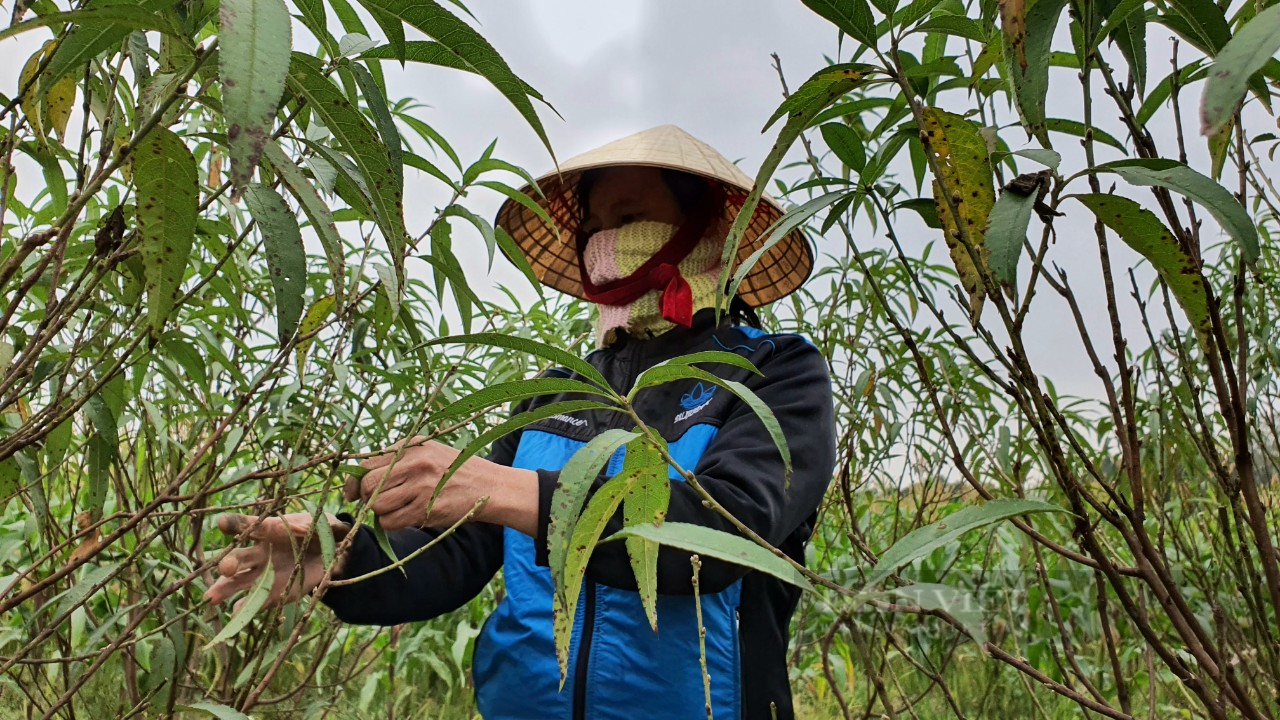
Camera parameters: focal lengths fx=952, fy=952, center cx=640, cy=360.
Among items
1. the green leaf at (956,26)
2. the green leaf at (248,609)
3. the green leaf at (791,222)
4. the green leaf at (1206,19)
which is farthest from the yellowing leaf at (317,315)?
the green leaf at (1206,19)

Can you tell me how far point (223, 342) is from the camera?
1419mm

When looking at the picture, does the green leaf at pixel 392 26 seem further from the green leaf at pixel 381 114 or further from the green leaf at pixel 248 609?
the green leaf at pixel 248 609

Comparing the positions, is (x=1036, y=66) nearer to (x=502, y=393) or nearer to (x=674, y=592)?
(x=502, y=393)

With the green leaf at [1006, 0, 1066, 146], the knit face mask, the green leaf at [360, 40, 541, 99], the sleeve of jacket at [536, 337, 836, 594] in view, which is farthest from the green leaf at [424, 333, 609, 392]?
the knit face mask

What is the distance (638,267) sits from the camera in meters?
1.28

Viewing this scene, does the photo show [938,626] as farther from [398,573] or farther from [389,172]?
[389,172]

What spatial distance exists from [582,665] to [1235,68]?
947 mm

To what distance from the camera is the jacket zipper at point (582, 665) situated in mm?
1088

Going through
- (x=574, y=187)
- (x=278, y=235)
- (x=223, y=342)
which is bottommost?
(x=278, y=235)

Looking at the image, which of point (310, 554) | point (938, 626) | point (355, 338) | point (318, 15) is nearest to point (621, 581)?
point (310, 554)

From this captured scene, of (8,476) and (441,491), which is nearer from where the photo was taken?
(8,476)

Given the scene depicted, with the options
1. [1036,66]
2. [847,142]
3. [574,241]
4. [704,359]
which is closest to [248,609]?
[704,359]

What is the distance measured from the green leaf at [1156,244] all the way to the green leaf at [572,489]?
25 centimetres

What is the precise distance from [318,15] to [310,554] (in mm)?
761
